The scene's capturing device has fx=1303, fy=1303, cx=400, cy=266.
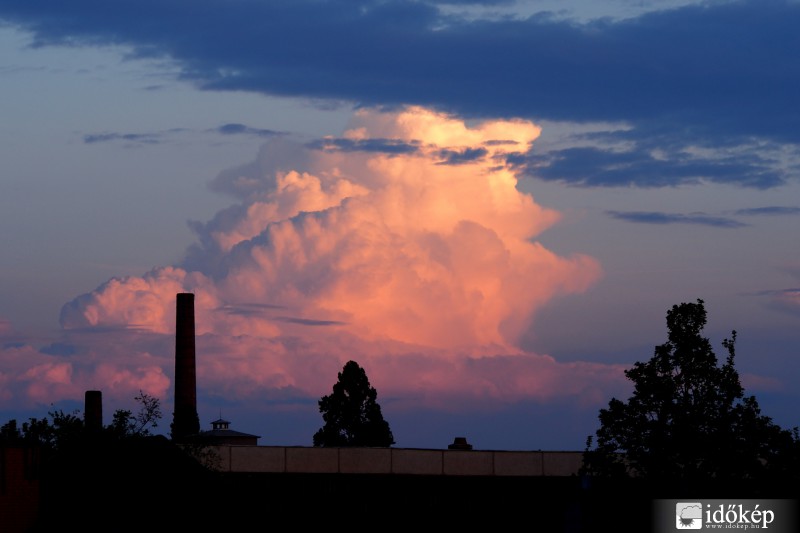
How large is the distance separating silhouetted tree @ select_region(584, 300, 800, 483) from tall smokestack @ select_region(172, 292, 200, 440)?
45.4m

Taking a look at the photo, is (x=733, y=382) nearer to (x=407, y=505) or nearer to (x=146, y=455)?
(x=407, y=505)

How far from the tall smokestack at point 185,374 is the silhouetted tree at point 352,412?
29.2m

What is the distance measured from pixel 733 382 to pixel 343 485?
17735 mm

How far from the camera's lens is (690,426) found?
47031 mm

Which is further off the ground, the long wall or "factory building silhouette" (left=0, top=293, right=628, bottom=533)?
the long wall

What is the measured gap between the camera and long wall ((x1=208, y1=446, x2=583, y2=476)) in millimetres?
65875

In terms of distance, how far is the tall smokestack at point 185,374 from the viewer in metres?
88.9

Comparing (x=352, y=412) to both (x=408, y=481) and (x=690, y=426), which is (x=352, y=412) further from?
(x=690, y=426)

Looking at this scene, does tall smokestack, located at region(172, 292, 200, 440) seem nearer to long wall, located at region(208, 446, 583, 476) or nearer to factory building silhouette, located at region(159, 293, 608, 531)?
factory building silhouette, located at region(159, 293, 608, 531)

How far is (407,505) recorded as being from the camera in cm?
5434

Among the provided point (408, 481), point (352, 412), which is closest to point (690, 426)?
point (408, 481)

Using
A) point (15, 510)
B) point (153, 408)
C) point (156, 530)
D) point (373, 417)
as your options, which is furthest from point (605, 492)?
point (373, 417)

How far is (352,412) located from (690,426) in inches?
2938

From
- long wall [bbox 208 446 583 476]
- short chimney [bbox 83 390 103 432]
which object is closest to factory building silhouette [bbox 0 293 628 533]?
long wall [bbox 208 446 583 476]
